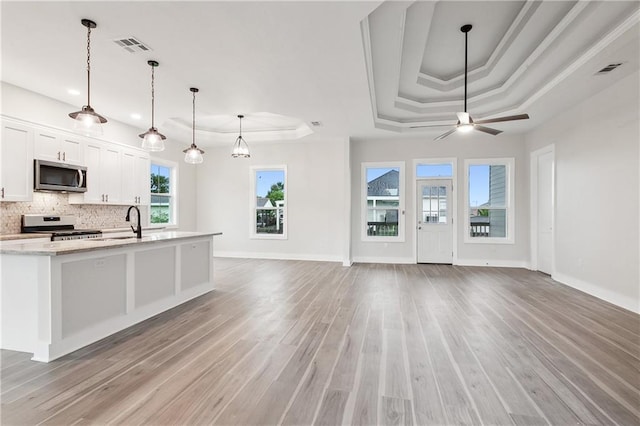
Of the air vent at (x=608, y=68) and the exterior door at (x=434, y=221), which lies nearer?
the air vent at (x=608, y=68)

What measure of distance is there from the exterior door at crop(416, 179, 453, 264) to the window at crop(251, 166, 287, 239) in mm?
3388

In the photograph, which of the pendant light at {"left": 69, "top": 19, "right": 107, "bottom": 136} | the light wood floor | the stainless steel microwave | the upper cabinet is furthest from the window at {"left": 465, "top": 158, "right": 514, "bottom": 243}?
the stainless steel microwave

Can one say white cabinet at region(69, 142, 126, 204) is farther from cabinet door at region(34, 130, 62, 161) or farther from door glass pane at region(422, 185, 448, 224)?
door glass pane at region(422, 185, 448, 224)

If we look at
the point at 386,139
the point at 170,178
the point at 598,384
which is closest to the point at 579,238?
the point at 598,384

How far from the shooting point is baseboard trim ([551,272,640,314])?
3.79 meters

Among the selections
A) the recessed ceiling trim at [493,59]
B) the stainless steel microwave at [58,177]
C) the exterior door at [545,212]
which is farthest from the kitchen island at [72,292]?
the exterior door at [545,212]

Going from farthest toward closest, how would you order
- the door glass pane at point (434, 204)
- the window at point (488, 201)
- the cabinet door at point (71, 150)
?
the door glass pane at point (434, 204), the window at point (488, 201), the cabinet door at point (71, 150)

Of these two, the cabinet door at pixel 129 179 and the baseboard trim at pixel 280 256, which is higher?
the cabinet door at pixel 129 179

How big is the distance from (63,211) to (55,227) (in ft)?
1.23

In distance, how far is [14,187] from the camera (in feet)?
14.0

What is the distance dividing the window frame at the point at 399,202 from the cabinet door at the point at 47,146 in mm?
5757

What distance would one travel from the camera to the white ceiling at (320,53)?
276 centimetres

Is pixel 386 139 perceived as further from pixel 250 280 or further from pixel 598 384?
pixel 598 384

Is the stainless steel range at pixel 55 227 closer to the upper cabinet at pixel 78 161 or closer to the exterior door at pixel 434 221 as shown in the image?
the upper cabinet at pixel 78 161
